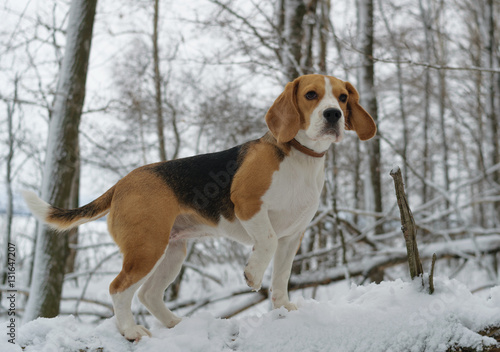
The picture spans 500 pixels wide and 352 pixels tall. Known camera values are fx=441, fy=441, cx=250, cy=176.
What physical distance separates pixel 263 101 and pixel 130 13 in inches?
113

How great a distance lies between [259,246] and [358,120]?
3.06 feet

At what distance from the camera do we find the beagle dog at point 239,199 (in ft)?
7.88

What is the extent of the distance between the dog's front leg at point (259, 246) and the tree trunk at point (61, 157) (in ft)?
8.77

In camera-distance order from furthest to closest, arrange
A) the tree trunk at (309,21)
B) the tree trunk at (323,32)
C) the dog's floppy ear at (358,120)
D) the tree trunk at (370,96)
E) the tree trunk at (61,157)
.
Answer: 1. the tree trunk at (370,96)
2. the tree trunk at (309,21)
3. the tree trunk at (323,32)
4. the tree trunk at (61,157)
5. the dog's floppy ear at (358,120)

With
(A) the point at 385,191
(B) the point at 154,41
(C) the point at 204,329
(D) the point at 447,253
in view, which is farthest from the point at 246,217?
(A) the point at 385,191

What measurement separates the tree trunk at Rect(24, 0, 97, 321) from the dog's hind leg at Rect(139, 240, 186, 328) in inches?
79.2

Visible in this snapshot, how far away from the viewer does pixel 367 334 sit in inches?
89.6

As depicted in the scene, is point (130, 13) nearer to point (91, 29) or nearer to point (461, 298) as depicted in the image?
point (91, 29)

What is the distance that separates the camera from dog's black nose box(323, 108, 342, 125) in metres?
2.32

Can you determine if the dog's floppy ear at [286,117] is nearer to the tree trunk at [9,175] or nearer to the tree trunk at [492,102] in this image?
the tree trunk at [9,175]

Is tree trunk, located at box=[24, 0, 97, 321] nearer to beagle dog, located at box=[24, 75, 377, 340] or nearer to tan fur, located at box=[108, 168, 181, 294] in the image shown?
beagle dog, located at box=[24, 75, 377, 340]

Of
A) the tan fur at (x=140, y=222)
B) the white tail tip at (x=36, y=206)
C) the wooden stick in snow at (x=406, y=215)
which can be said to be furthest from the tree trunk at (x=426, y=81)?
the white tail tip at (x=36, y=206)

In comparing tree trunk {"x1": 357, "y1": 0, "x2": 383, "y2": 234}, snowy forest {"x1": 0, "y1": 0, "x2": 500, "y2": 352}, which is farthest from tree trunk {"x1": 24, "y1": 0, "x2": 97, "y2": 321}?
tree trunk {"x1": 357, "y1": 0, "x2": 383, "y2": 234}

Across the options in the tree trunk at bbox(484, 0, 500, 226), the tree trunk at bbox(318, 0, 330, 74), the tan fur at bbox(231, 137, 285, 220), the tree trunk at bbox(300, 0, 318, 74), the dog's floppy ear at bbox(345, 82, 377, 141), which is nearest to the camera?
the tan fur at bbox(231, 137, 285, 220)
